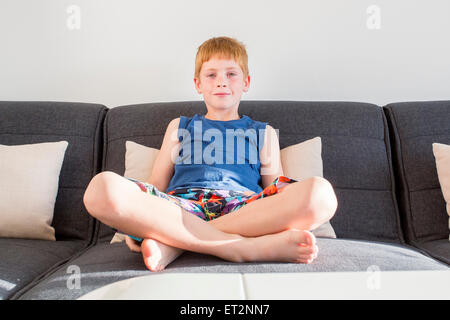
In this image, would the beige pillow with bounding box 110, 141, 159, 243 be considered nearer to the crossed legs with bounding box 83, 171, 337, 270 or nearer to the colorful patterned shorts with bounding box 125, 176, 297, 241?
the colorful patterned shorts with bounding box 125, 176, 297, 241

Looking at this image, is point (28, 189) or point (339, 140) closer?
point (28, 189)

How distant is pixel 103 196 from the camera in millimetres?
872

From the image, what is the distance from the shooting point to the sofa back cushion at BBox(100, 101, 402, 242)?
1.38 meters

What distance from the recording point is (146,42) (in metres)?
1.87

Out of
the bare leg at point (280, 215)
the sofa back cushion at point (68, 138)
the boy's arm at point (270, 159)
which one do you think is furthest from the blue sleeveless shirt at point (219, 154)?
the sofa back cushion at point (68, 138)

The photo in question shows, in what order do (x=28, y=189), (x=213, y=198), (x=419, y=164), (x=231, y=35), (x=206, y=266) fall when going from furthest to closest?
1. (x=231, y=35)
2. (x=419, y=164)
3. (x=28, y=189)
4. (x=213, y=198)
5. (x=206, y=266)

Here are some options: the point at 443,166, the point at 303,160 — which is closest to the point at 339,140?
the point at 303,160

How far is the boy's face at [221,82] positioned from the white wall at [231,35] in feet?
1.38

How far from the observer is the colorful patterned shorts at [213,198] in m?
1.03

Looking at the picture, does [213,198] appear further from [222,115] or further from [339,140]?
[339,140]

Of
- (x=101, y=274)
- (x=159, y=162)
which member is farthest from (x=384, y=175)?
(x=101, y=274)

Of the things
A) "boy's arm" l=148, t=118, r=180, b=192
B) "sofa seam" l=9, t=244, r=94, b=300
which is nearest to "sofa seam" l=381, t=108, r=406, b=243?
"boy's arm" l=148, t=118, r=180, b=192

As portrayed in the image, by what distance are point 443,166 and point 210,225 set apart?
869 millimetres
